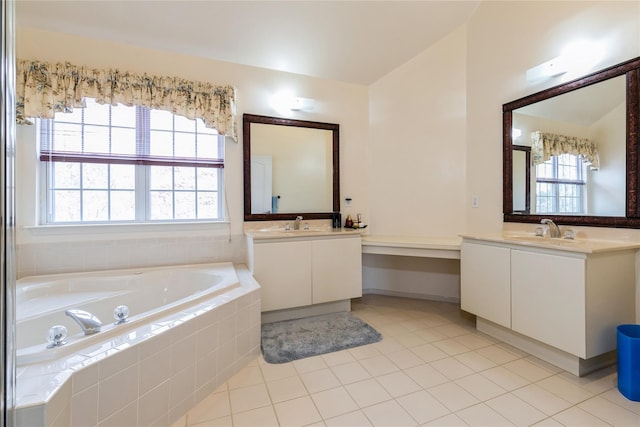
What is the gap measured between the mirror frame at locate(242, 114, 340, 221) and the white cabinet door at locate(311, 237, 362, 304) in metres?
0.49

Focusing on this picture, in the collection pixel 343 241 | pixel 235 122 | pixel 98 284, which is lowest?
pixel 98 284

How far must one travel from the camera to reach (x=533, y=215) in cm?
227

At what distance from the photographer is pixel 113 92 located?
7.48 ft

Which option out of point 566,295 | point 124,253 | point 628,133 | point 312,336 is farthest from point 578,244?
point 124,253

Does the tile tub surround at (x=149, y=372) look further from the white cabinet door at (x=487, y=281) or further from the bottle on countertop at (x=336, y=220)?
the white cabinet door at (x=487, y=281)

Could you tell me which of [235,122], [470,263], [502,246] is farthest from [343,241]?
[235,122]

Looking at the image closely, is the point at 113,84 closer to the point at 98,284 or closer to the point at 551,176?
the point at 98,284

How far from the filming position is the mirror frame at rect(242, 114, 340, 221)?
2785 millimetres

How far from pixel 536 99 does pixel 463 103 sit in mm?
703

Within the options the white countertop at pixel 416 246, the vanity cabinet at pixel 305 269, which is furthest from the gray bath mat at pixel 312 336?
the white countertop at pixel 416 246

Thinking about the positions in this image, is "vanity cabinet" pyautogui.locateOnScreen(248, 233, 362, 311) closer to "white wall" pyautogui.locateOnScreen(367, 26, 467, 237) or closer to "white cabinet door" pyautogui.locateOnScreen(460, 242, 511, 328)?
"white wall" pyautogui.locateOnScreen(367, 26, 467, 237)

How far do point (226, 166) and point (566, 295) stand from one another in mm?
2757

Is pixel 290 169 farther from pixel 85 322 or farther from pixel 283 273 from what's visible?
pixel 85 322

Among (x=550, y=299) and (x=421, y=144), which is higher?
(x=421, y=144)
